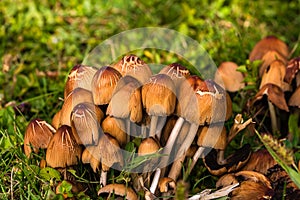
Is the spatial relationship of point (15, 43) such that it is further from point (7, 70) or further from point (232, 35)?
point (232, 35)

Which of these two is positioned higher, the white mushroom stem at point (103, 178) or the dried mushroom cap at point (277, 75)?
the dried mushroom cap at point (277, 75)

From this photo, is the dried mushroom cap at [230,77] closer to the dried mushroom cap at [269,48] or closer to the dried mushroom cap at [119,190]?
the dried mushroom cap at [269,48]

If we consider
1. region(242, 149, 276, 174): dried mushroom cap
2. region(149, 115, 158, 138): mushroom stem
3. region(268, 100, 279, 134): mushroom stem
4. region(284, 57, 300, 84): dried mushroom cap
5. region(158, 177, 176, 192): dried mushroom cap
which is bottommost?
region(158, 177, 176, 192): dried mushroom cap

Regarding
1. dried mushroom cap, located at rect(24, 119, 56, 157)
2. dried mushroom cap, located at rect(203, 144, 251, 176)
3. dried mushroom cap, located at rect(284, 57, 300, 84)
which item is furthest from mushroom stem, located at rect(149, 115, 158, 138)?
dried mushroom cap, located at rect(284, 57, 300, 84)

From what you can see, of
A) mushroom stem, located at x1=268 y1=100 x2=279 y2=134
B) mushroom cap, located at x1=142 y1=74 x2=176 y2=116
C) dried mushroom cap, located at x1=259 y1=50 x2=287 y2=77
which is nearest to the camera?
mushroom cap, located at x1=142 y1=74 x2=176 y2=116

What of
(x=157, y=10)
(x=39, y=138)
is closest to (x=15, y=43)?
(x=157, y=10)

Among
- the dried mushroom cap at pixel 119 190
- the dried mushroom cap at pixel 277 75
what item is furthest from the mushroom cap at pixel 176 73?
the dried mushroom cap at pixel 277 75

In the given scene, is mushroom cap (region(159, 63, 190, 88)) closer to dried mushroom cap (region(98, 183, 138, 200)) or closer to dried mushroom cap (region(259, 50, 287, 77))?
dried mushroom cap (region(98, 183, 138, 200))
